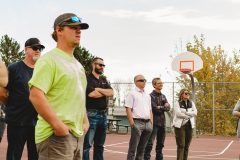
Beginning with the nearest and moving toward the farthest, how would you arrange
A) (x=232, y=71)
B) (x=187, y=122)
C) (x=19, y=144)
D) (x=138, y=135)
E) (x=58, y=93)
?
(x=58, y=93), (x=19, y=144), (x=138, y=135), (x=187, y=122), (x=232, y=71)

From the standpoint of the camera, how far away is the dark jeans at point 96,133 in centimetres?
860

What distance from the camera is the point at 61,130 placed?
12.3 feet

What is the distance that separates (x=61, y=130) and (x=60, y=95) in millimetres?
292

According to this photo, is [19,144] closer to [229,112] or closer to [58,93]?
[58,93]

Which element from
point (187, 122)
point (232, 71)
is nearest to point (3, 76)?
point (187, 122)

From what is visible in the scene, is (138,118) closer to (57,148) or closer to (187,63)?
(57,148)

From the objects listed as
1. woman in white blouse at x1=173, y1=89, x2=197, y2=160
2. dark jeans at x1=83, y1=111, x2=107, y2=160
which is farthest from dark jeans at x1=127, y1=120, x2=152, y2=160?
dark jeans at x1=83, y1=111, x2=107, y2=160

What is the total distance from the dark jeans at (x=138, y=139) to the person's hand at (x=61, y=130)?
5827mm

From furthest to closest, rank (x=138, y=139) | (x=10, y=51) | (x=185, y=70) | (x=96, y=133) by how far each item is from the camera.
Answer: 1. (x=10, y=51)
2. (x=185, y=70)
3. (x=138, y=139)
4. (x=96, y=133)

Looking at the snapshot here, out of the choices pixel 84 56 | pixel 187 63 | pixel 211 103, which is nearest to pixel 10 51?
pixel 84 56

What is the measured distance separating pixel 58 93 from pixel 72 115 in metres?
0.21

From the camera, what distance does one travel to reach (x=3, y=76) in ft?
15.3

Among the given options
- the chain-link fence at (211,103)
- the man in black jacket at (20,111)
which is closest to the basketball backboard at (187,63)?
the chain-link fence at (211,103)

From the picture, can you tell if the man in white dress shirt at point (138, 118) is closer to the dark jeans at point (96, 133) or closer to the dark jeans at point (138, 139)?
the dark jeans at point (138, 139)
